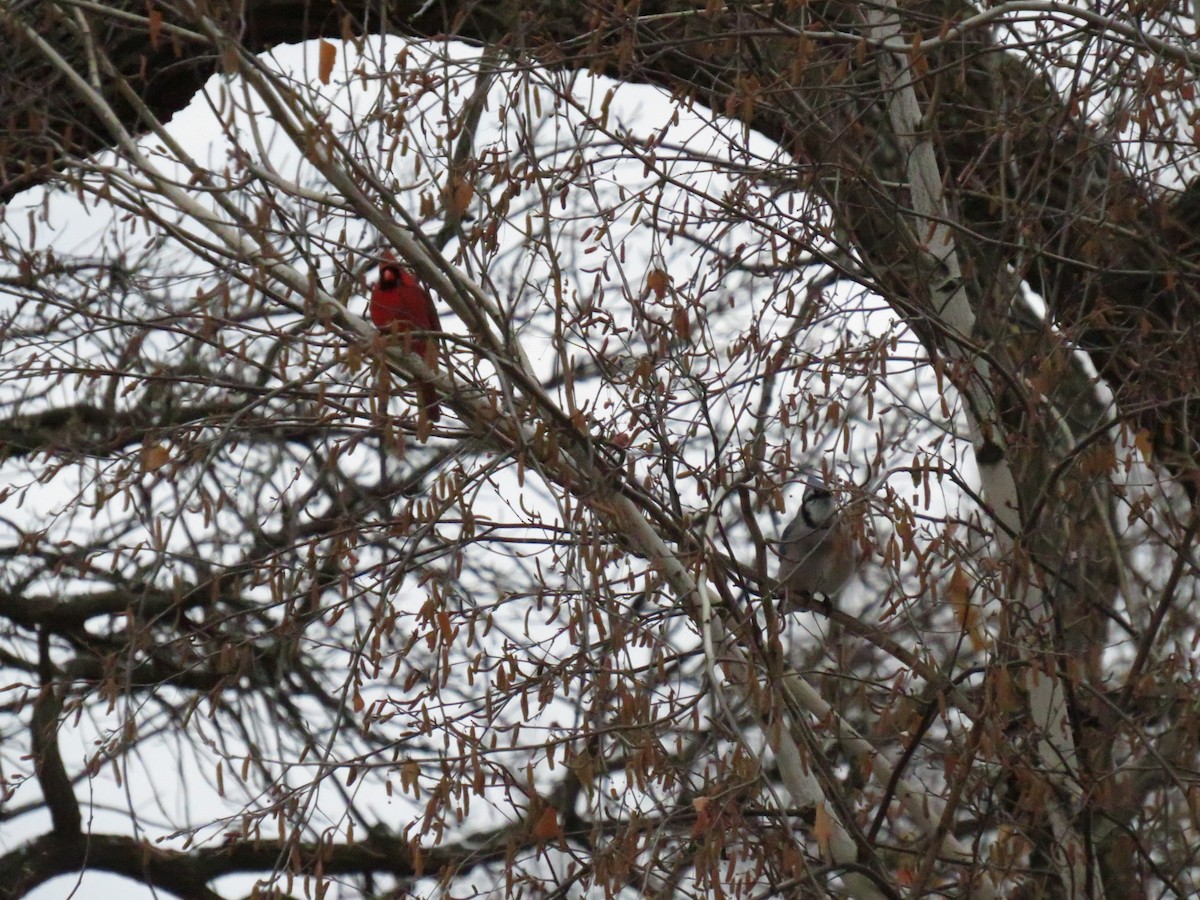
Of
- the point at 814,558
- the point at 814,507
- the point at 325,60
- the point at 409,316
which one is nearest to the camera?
the point at 325,60

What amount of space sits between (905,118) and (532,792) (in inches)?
127

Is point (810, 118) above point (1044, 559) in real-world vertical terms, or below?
above

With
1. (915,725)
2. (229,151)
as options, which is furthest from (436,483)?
(915,725)

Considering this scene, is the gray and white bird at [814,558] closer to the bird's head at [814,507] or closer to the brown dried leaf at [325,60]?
the bird's head at [814,507]

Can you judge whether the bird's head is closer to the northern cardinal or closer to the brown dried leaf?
the northern cardinal

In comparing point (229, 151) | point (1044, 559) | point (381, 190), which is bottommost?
point (1044, 559)

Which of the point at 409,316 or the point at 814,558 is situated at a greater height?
the point at 409,316

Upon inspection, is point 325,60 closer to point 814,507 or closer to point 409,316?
point 409,316

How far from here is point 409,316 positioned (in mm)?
5223

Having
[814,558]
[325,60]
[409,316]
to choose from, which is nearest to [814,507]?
[814,558]

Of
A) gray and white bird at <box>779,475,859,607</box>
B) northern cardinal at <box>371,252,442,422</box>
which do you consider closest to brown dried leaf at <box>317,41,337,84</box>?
northern cardinal at <box>371,252,442,422</box>

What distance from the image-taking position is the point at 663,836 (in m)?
3.90

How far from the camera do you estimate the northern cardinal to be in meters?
3.89

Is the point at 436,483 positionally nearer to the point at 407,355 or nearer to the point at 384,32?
the point at 407,355
